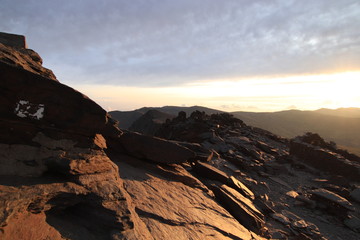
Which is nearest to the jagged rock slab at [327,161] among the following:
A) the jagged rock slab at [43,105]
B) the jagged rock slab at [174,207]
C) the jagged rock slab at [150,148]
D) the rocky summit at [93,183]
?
the rocky summit at [93,183]

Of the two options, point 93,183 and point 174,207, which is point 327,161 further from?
point 93,183

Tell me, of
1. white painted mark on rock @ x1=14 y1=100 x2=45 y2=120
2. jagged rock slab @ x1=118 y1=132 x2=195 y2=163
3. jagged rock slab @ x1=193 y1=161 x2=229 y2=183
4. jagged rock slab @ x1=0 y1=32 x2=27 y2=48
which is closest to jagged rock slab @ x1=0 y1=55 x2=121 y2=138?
white painted mark on rock @ x1=14 y1=100 x2=45 y2=120

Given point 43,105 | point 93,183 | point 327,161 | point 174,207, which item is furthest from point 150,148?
point 327,161

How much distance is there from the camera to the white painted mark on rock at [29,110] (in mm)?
5375

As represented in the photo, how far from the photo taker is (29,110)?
5.54 m

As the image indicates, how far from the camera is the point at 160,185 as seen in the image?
29.1ft

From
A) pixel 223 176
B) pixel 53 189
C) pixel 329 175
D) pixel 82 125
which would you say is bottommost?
pixel 329 175

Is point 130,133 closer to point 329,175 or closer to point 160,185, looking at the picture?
point 160,185

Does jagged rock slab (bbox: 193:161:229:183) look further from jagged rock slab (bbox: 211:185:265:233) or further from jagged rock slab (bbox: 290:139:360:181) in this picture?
jagged rock slab (bbox: 290:139:360:181)

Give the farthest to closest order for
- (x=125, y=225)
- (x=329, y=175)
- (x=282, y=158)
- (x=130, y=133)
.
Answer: (x=282, y=158) < (x=329, y=175) < (x=130, y=133) < (x=125, y=225)

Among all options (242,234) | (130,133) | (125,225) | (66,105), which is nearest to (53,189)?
(125,225)

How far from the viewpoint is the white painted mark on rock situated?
17.6 ft

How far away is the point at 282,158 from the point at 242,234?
20775 millimetres

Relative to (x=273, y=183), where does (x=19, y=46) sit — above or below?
above
